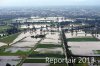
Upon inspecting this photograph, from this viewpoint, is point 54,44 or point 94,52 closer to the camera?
point 94,52

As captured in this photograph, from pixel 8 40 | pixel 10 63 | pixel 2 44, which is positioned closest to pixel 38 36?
pixel 8 40

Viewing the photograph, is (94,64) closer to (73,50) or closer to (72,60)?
(72,60)

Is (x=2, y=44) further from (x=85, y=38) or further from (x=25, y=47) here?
(x=85, y=38)

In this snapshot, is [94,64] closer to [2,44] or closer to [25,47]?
[25,47]

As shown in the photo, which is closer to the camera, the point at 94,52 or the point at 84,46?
the point at 94,52

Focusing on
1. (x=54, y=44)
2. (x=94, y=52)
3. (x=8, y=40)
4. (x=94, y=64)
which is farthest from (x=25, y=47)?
(x=94, y=64)

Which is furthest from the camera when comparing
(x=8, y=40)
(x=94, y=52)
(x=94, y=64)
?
(x=8, y=40)

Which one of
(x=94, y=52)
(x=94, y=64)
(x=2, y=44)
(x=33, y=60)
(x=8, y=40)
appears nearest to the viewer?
(x=94, y=64)

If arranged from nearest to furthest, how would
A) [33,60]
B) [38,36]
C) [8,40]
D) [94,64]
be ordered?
1. [94,64]
2. [33,60]
3. [8,40]
4. [38,36]

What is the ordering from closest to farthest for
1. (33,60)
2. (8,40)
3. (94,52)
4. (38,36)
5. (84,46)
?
(33,60), (94,52), (84,46), (8,40), (38,36)
